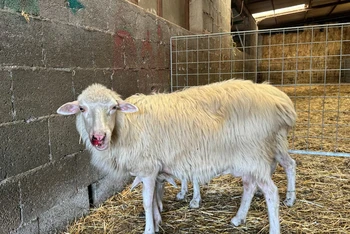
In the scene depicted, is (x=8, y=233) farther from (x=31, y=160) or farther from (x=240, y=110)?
(x=240, y=110)

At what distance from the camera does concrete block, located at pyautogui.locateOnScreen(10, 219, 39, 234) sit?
81.6 inches

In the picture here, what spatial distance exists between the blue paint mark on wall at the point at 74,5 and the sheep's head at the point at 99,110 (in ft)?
2.79

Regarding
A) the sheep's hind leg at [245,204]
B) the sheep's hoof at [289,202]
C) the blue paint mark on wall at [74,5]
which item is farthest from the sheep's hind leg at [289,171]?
the blue paint mark on wall at [74,5]

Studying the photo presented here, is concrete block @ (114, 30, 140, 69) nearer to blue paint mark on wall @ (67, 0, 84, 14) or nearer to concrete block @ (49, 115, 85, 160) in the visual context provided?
blue paint mark on wall @ (67, 0, 84, 14)

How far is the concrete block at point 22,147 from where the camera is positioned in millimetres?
1938

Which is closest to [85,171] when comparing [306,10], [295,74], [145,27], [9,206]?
[9,206]

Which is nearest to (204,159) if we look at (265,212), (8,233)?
(265,212)

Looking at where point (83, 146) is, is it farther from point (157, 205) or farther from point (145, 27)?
point (145, 27)

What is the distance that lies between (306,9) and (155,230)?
44.1 feet

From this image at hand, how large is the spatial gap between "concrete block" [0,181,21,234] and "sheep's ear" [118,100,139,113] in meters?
0.92

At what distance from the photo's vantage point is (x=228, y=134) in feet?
7.29

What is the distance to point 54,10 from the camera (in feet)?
7.41

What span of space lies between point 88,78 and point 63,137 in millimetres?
607

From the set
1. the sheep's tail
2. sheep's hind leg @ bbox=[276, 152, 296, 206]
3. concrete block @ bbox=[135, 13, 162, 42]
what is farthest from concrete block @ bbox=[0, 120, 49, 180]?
sheep's hind leg @ bbox=[276, 152, 296, 206]
